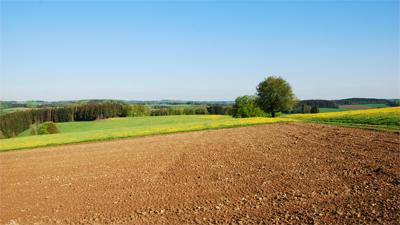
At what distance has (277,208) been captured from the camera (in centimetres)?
924

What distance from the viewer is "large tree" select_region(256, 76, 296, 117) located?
71.5 metres

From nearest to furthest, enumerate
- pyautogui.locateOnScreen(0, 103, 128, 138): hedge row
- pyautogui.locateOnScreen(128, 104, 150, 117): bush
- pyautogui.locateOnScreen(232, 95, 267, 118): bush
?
pyautogui.locateOnScreen(232, 95, 267, 118): bush
pyautogui.locateOnScreen(0, 103, 128, 138): hedge row
pyautogui.locateOnScreen(128, 104, 150, 117): bush

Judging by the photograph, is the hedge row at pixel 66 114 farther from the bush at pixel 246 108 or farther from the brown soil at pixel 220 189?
the brown soil at pixel 220 189

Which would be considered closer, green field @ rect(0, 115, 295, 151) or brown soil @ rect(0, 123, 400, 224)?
brown soil @ rect(0, 123, 400, 224)

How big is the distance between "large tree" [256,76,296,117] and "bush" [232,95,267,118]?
210cm

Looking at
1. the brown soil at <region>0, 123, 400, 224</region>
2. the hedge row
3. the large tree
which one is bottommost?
the hedge row

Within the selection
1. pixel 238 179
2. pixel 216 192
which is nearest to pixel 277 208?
pixel 216 192

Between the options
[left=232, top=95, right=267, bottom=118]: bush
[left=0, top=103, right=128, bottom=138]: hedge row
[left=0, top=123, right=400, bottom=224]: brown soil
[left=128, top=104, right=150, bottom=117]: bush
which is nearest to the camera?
[left=0, top=123, right=400, bottom=224]: brown soil

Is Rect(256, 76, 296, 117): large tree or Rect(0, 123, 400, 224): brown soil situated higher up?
Rect(256, 76, 296, 117): large tree

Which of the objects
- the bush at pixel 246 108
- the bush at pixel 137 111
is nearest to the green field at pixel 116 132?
the bush at pixel 246 108

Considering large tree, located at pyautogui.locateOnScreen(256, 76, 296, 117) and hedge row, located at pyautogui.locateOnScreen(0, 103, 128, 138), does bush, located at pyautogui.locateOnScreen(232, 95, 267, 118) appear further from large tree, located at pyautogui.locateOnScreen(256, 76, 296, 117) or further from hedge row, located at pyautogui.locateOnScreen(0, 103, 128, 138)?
hedge row, located at pyautogui.locateOnScreen(0, 103, 128, 138)

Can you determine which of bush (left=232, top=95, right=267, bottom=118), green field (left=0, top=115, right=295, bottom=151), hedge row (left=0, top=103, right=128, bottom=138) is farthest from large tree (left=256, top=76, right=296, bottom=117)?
hedge row (left=0, top=103, right=128, bottom=138)

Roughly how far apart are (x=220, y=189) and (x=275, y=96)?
206 feet

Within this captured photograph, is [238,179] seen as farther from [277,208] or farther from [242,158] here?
[242,158]
